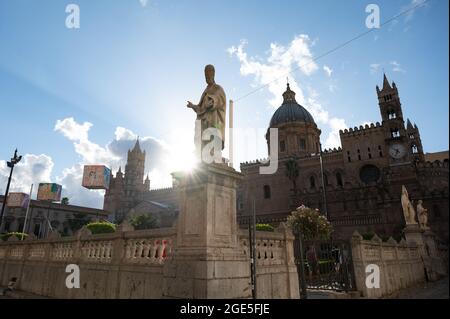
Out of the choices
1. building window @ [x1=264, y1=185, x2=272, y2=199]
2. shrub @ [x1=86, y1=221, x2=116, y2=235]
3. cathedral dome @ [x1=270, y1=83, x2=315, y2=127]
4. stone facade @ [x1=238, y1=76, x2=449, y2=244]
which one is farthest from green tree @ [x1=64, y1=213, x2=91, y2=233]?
shrub @ [x1=86, y1=221, x2=116, y2=235]

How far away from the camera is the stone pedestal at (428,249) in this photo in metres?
15.1

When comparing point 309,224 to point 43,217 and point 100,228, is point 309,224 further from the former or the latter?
point 43,217

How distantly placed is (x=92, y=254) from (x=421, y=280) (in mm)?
14925

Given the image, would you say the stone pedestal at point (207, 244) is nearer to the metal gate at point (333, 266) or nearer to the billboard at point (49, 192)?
the metal gate at point (333, 266)

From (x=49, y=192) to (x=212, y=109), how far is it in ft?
178

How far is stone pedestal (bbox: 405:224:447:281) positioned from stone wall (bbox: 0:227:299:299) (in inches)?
458

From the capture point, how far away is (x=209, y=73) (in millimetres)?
6797

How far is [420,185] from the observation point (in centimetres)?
3888

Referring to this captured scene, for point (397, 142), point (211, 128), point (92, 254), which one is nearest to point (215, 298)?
point (211, 128)

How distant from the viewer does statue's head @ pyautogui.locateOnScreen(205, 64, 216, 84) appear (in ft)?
22.2

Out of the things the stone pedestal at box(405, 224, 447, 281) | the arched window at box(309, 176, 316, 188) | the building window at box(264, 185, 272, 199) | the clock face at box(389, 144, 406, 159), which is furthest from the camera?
the building window at box(264, 185, 272, 199)

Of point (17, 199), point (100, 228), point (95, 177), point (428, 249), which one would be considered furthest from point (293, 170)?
point (17, 199)

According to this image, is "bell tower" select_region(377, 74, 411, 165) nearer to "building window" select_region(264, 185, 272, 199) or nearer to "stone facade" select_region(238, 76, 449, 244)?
"stone facade" select_region(238, 76, 449, 244)

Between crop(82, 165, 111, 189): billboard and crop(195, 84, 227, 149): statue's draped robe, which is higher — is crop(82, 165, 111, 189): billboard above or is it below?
above
